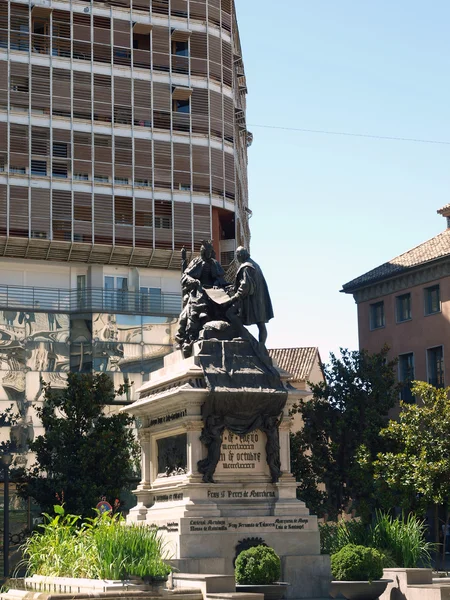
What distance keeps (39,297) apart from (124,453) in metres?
16.1

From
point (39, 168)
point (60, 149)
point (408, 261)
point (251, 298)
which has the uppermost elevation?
point (60, 149)

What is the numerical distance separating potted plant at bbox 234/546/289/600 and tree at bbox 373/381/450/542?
63.3ft

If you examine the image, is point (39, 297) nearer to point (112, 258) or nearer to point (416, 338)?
point (112, 258)

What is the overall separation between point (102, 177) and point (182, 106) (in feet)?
21.3

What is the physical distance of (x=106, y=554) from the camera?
21.1 metres

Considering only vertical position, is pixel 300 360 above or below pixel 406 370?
above

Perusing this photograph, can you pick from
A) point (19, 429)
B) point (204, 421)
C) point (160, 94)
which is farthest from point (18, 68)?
point (204, 421)

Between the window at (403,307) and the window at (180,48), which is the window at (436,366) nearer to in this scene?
the window at (403,307)

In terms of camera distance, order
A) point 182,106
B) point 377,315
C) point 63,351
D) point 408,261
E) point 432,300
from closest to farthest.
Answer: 1. point 63,351
2. point 432,300
3. point 182,106
4. point 408,261
5. point 377,315

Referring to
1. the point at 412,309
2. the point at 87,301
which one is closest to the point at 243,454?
the point at 87,301

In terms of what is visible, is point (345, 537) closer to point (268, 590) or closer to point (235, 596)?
point (268, 590)

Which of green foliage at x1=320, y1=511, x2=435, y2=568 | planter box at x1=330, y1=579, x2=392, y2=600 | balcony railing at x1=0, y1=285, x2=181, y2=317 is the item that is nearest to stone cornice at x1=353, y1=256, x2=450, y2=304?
balcony railing at x1=0, y1=285, x2=181, y2=317

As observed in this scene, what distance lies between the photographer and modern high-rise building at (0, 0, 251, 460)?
196ft

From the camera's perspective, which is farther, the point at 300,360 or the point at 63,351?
the point at 300,360
